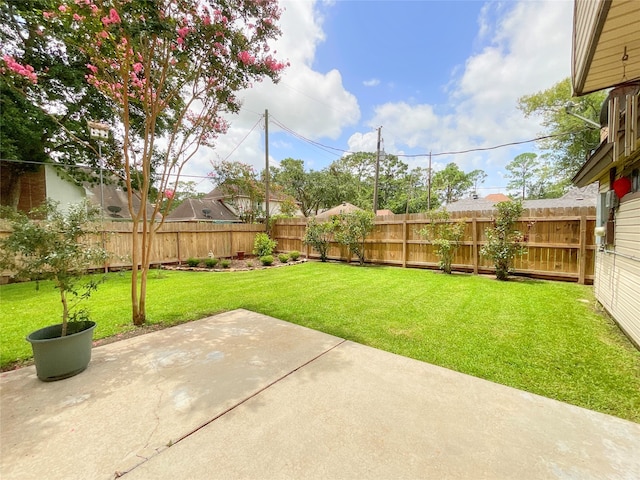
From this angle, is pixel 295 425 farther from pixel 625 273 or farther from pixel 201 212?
pixel 201 212

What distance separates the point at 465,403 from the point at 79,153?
16.1m

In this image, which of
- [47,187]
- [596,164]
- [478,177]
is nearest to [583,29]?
[596,164]

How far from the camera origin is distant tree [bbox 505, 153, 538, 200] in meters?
34.4

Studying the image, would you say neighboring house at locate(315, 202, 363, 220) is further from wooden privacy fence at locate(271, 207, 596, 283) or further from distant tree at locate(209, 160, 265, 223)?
distant tree at locate(209, 160, 265, 223)

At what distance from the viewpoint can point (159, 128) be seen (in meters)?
9.21

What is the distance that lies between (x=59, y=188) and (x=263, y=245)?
10807 millimetres

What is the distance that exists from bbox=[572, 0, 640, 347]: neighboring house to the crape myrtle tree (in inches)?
132

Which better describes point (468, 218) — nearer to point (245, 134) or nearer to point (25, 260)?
point (25, 260)

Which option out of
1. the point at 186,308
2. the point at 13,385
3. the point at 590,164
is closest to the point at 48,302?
the point at 186,308

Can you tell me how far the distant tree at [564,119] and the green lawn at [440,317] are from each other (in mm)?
17257

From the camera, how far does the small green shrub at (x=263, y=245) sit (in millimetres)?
10953

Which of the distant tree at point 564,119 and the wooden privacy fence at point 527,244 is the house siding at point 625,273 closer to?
the wooden privacy fence at point 527,244

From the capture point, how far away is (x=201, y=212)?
69.5 ft

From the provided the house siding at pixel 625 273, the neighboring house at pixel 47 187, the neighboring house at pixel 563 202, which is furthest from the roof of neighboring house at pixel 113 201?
the neighboring house at pixel 563 202
